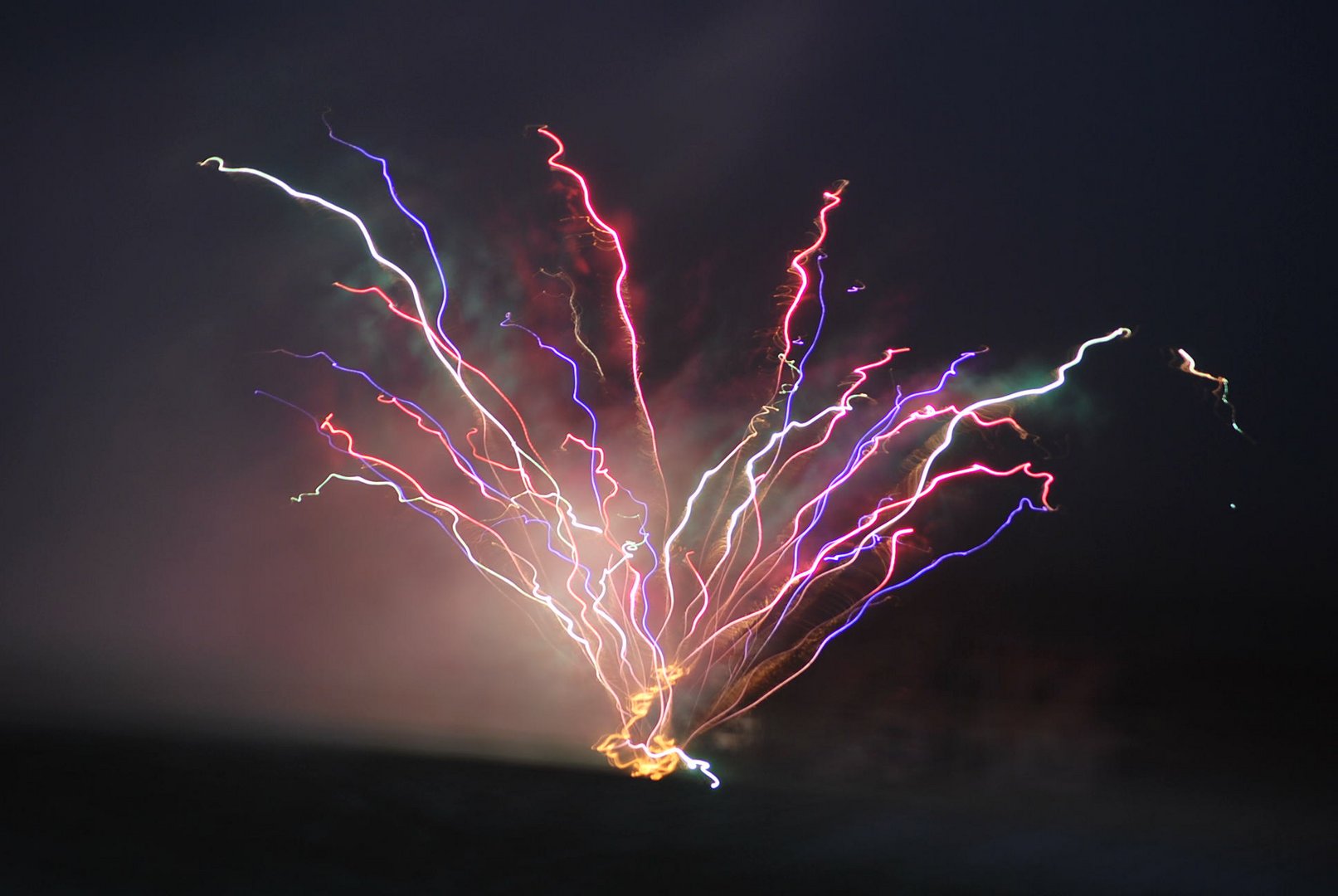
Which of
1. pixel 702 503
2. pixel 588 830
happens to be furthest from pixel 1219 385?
pixel 588 830

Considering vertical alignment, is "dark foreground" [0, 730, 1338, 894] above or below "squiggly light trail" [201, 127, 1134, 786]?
below

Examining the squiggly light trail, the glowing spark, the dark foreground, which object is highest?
the glowing spark

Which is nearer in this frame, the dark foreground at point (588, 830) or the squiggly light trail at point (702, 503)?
the dark foreground at point (588, 830)

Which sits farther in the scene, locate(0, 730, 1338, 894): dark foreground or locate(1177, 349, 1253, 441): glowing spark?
locate(1177, 349, 1253, 441): glowing spark

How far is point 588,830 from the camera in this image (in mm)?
4094

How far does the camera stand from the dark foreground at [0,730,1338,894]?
138 inches

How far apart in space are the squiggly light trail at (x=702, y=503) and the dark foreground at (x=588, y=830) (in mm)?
841

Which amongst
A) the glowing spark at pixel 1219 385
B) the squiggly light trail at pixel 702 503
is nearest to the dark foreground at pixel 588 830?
the squiggly light trail at pixel 702 503

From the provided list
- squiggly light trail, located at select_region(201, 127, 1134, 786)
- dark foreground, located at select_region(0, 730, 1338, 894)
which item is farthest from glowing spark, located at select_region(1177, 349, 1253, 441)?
dark foreground, located at select_region(0, 730, 1338, 894)

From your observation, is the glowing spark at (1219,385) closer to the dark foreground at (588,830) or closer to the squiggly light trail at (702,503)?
the squiggly light trail at (702,503)

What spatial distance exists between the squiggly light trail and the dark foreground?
2.76 feet

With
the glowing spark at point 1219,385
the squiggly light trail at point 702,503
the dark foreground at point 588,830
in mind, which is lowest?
the dark foreground at point 588,830

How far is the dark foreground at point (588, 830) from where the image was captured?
11.5 feet

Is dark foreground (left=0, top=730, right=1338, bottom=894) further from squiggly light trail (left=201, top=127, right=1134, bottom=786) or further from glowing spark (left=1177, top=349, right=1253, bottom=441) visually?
glowing spark (left=1177, top=349, right=1253, bottom=441)
